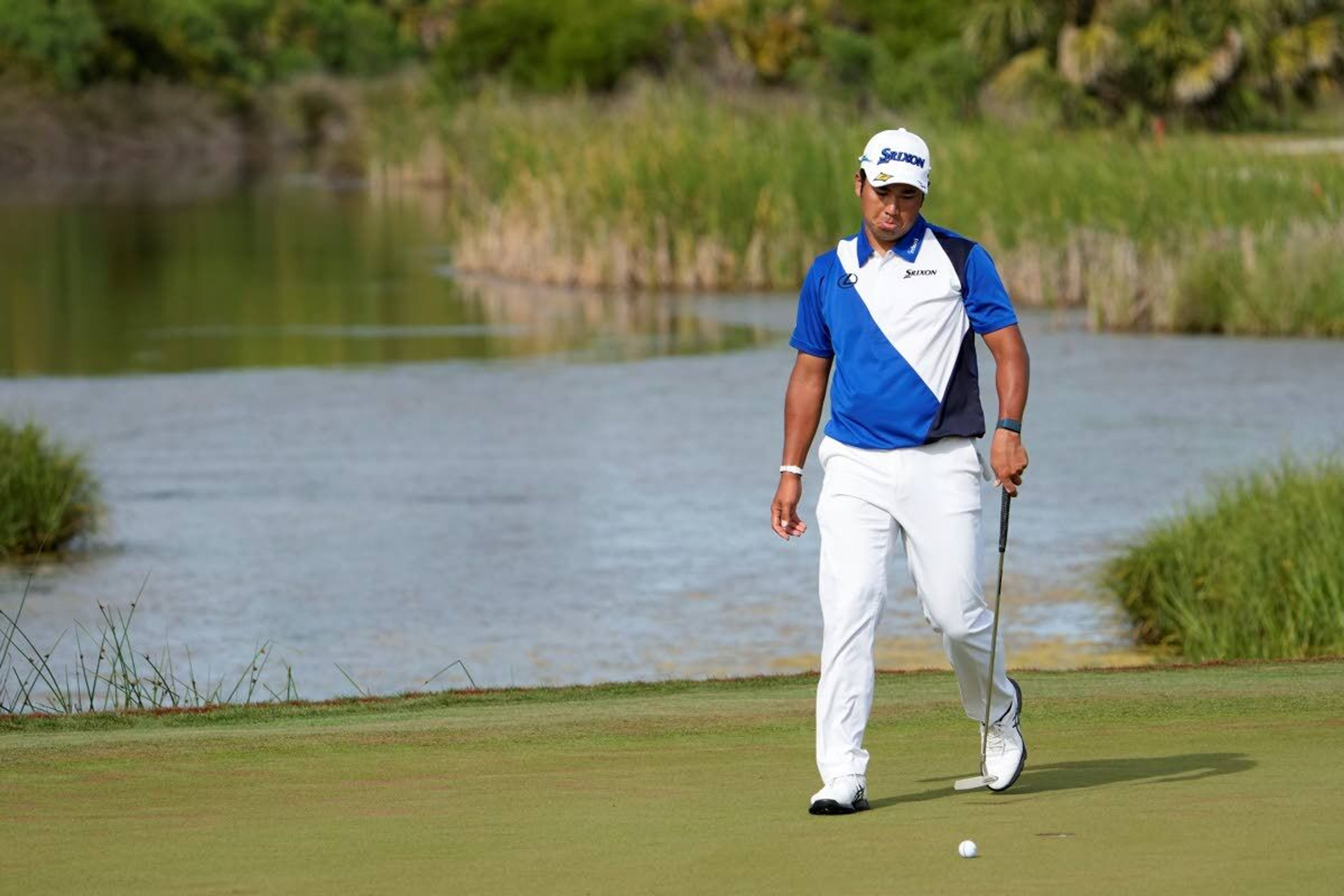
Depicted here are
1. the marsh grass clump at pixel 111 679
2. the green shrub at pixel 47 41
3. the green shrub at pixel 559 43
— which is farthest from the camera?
the green shrub at pixel 47 41

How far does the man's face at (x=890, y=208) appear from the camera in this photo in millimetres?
6266

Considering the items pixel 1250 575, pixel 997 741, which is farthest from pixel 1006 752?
pixel 1250 575

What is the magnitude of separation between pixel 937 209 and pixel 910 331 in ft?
79.6

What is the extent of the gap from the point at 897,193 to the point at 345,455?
13.9m

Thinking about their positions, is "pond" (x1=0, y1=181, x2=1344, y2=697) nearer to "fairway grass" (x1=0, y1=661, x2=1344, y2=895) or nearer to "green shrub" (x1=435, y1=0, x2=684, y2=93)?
"fairway grass" (x1=0, y1=661, x2=1344, y2=895)

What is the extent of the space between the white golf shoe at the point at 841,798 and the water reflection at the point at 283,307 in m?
19.7

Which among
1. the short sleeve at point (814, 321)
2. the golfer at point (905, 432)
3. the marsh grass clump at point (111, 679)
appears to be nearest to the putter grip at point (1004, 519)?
the golfer at point (905, 432)

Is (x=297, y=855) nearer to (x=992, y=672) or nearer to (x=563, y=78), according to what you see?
(x=992, y=672)

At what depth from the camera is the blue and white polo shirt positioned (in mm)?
6285

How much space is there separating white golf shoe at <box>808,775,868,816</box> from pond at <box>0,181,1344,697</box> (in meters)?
5.58

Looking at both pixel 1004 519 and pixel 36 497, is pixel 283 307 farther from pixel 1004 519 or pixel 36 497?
pixel 1004 519

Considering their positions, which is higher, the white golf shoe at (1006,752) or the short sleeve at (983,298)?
the short sleeve at (983,298)

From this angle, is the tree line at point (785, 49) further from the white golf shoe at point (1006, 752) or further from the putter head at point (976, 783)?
the putter head at point (976, 783)

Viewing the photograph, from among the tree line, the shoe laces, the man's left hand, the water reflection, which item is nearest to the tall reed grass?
the water reflection
